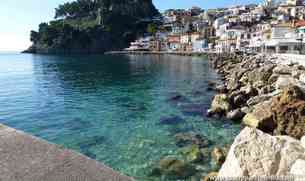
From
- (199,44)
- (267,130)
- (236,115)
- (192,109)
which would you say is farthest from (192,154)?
(199,44)

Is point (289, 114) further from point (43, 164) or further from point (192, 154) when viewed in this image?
point (43, 164)

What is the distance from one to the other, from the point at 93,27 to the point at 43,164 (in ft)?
409

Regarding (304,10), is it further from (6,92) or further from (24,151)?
(24,151)

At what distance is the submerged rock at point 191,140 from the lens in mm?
9766

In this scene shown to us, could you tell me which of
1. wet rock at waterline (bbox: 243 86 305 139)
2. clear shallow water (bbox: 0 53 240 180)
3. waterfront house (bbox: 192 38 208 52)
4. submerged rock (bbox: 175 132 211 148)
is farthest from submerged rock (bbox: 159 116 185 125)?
waterfront house (bbox: 192 38 208 52)

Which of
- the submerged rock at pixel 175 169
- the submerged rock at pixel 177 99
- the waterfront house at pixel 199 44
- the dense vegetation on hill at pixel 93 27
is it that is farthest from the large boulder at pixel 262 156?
the dense vegetation on hill at pixel 93 27

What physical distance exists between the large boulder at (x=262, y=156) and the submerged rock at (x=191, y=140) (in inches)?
158

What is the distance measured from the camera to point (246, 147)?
5.53 metres

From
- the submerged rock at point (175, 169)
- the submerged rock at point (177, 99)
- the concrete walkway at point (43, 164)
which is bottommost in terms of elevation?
the submerged rock at point (175, 169)

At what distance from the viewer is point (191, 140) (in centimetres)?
1009

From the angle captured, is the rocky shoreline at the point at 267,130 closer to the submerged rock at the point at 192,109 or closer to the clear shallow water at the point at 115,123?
the submerged rock at the point at 192,109

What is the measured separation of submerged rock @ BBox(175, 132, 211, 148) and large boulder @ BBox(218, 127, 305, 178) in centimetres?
401

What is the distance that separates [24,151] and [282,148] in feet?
16.1

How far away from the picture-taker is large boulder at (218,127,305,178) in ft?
16.1
